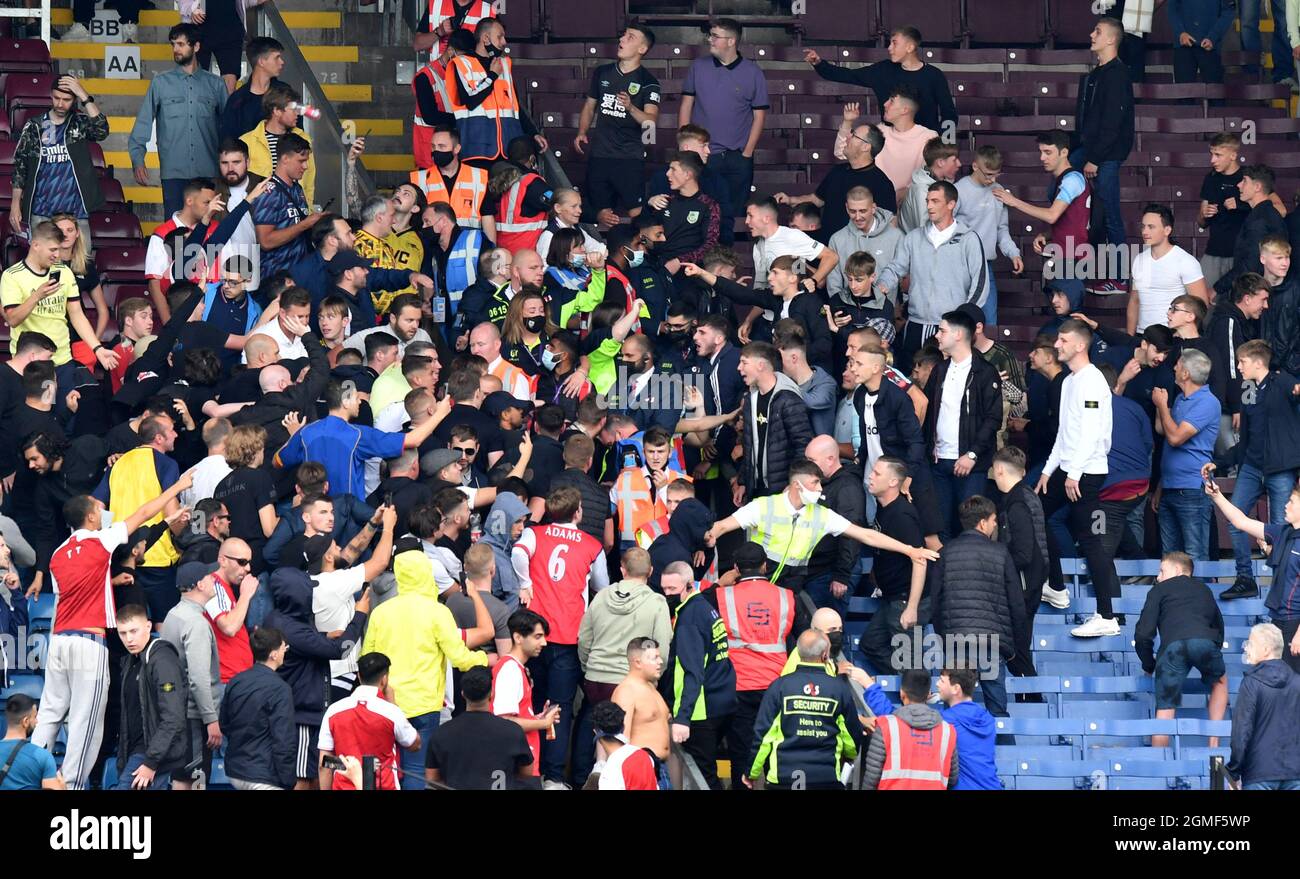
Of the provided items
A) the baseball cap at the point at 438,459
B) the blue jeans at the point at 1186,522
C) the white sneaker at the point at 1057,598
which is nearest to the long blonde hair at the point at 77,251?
the baseball cap at the point at 438,459

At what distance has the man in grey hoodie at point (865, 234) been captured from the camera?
1647 cm

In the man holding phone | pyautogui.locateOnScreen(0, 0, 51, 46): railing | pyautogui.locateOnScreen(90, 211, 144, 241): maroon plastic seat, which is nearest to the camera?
the man holding phone

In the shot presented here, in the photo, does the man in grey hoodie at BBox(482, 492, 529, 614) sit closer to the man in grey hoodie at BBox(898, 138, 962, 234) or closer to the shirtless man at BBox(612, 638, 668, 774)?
the shirtless man at BBox(612, 638, 668, 774)

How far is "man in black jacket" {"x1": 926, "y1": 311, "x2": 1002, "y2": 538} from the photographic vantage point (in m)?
14.8

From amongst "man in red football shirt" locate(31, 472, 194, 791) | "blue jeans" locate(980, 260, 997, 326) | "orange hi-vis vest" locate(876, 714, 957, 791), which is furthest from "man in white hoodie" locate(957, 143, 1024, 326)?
"man in red football shirt" locate(31, 472, 194, 791)

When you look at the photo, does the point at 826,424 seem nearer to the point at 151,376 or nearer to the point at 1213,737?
the point at 1213,737

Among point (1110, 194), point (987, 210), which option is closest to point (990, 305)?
point (987, 210)

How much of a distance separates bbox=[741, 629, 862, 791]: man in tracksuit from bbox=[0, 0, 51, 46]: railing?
980 centimetres

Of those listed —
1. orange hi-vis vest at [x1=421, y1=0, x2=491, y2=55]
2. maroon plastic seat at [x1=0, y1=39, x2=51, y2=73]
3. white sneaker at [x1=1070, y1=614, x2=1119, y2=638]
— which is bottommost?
white sneaker at [x1=1070, y1=614, x2=1119, y2=638]

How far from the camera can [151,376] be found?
1470cm

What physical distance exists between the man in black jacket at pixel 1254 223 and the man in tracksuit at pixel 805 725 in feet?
20.5

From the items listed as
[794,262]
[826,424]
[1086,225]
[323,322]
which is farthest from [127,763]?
[1086,225]

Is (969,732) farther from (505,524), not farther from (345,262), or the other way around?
(345,262)

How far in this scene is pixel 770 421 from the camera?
14.5 meters
